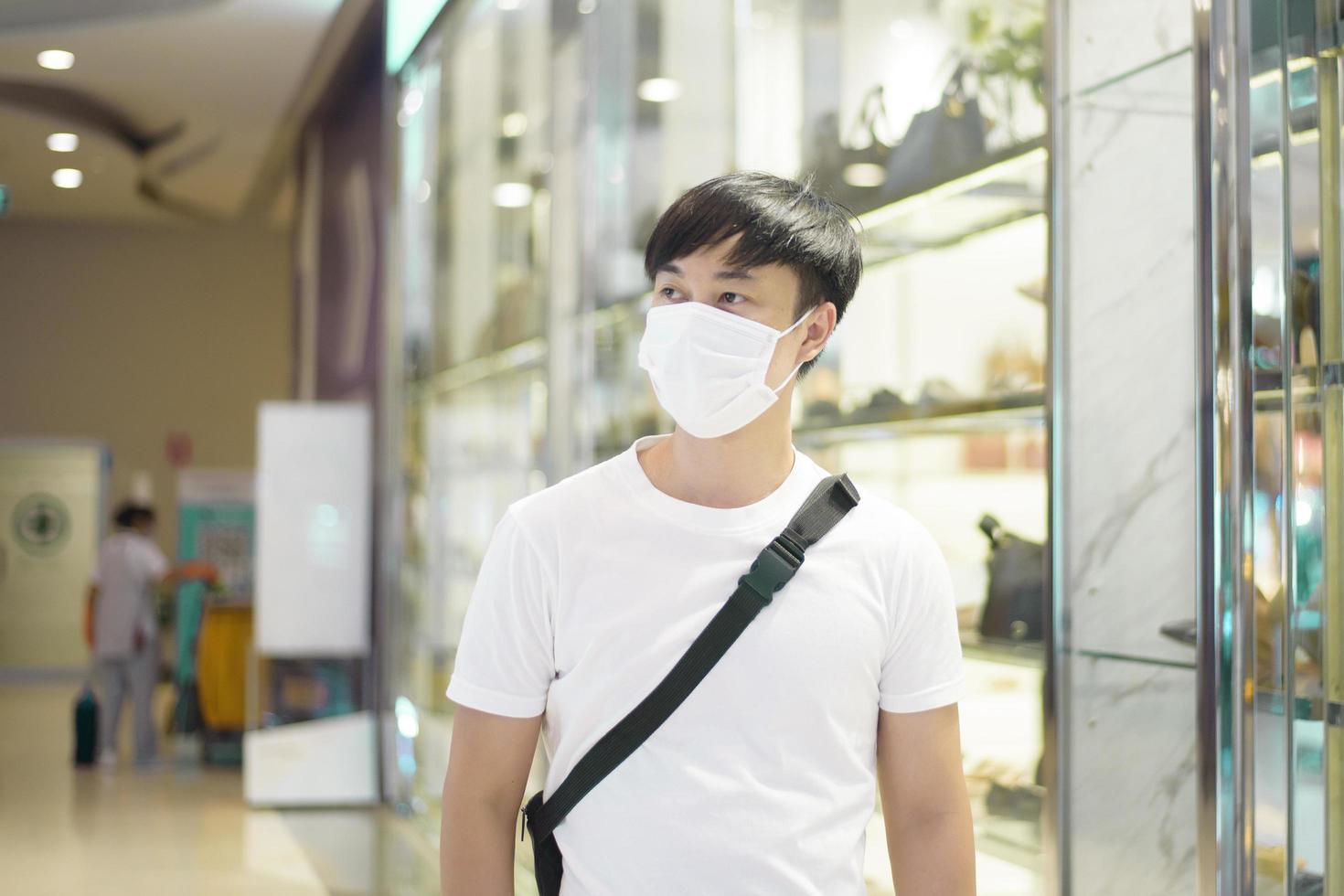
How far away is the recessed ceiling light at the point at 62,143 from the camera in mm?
10742

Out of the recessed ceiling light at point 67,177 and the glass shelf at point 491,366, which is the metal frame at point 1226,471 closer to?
the glass shelf at point 491,366

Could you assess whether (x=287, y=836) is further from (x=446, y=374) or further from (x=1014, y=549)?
(x=1014, y=549)

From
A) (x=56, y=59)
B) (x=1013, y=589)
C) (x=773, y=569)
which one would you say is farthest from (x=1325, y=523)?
(x=56, y=59)

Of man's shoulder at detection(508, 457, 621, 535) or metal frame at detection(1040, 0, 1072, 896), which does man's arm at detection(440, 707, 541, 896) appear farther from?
metal frame at detection(1040, 0, 1072, 896)

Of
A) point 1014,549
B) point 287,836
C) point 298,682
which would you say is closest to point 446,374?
point 287,836

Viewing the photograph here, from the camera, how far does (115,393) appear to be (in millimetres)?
15297

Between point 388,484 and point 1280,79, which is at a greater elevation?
point 1280,79

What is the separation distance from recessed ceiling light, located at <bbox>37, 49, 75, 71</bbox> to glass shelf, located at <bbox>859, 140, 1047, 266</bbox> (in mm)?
7245

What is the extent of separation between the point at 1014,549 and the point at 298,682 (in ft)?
23.9

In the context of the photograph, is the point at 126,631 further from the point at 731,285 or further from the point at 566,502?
the point at 731,285

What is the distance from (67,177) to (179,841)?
796 cm

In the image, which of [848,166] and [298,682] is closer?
[848,166]

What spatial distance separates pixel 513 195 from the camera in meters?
5.81

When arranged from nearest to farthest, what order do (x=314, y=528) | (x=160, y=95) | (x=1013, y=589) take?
(x=1013, y=589), (x=314, y=528), (x=160, y=95)
